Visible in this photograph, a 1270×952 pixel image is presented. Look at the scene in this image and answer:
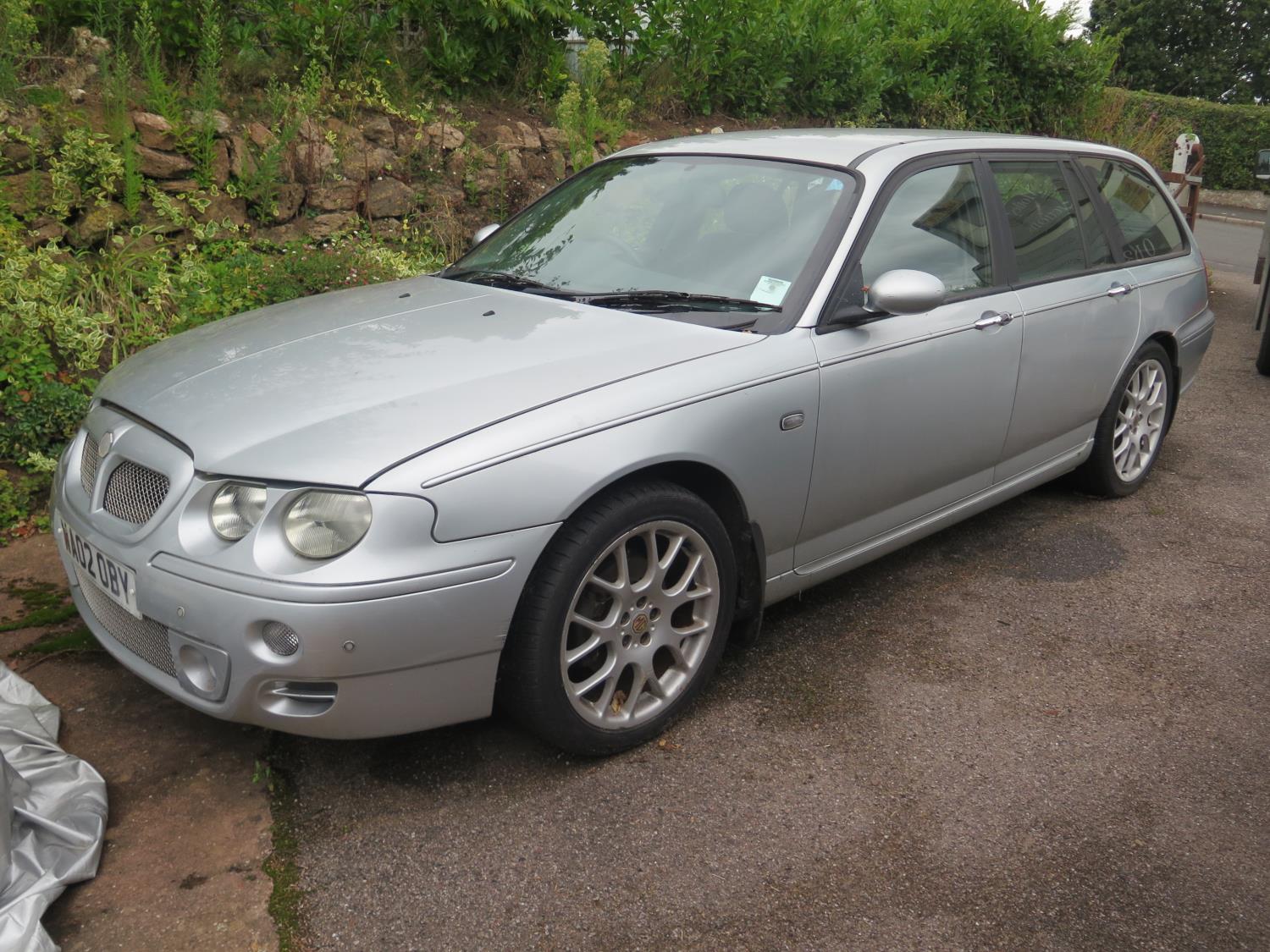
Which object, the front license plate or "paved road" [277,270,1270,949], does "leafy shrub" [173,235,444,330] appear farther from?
"paved road" [277,270,1270,949]

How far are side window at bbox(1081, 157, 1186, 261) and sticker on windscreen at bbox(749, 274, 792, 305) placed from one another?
2167 millimetres

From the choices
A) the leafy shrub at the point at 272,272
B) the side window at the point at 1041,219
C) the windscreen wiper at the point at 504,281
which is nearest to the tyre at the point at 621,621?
the windscreen wiper at the point at 504,281

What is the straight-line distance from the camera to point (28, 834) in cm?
251

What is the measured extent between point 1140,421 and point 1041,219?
1301 mm

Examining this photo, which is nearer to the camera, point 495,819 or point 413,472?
point 413,472

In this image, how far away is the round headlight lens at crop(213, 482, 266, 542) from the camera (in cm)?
264

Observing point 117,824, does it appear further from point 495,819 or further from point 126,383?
point 126,383

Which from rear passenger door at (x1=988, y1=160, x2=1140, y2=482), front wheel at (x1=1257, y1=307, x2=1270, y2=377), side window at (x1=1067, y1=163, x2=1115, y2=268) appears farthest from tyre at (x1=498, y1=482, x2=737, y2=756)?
front wheel at (x1=1257, y1=307, x2=1270, y2=377)

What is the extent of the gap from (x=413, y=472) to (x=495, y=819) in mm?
921

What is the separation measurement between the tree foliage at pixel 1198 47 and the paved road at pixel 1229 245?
950 inches

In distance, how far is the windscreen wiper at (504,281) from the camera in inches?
147

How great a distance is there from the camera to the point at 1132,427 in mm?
5207

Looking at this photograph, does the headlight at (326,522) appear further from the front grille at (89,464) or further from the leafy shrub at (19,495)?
the leafy shrub at (19,495)

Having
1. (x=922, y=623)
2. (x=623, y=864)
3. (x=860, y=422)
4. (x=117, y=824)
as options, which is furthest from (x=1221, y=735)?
(x=117, y=824)
